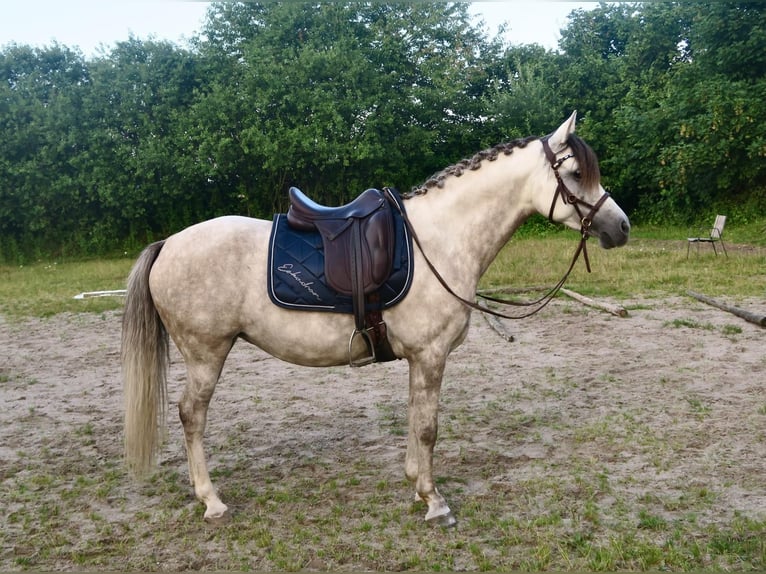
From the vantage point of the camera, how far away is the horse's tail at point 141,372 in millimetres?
3727

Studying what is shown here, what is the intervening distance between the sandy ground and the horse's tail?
0.39 meters

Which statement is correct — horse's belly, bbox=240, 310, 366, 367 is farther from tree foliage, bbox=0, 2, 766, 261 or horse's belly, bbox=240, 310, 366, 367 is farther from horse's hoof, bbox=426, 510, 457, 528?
tree foliage, bbox=0, 2, 766, 261

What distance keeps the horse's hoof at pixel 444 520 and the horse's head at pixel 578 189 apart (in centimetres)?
A: 178

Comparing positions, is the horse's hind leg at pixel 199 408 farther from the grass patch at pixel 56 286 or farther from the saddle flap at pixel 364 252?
the grass patch at pixel 56 286

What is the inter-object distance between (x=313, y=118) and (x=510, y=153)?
2054 centimetres

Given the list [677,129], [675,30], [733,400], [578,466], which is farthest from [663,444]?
[675,30]

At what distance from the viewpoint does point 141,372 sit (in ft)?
12.2

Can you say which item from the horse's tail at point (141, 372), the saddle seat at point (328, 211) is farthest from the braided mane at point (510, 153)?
the horse's tail at point (141, 372)

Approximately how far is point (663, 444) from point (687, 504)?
97 centimetres

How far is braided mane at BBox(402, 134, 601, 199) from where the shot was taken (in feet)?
11.3

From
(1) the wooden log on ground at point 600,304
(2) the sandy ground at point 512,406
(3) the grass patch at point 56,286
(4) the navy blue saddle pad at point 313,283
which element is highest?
(4) the navy blue saddle pad at point 313,283

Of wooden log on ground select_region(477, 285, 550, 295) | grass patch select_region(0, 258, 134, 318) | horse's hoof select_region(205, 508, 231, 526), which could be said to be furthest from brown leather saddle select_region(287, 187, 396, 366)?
grass patch select_region(0, 258, 134, 318)

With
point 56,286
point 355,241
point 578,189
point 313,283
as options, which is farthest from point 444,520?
point 56,286

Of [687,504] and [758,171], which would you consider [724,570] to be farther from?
[758,171]
